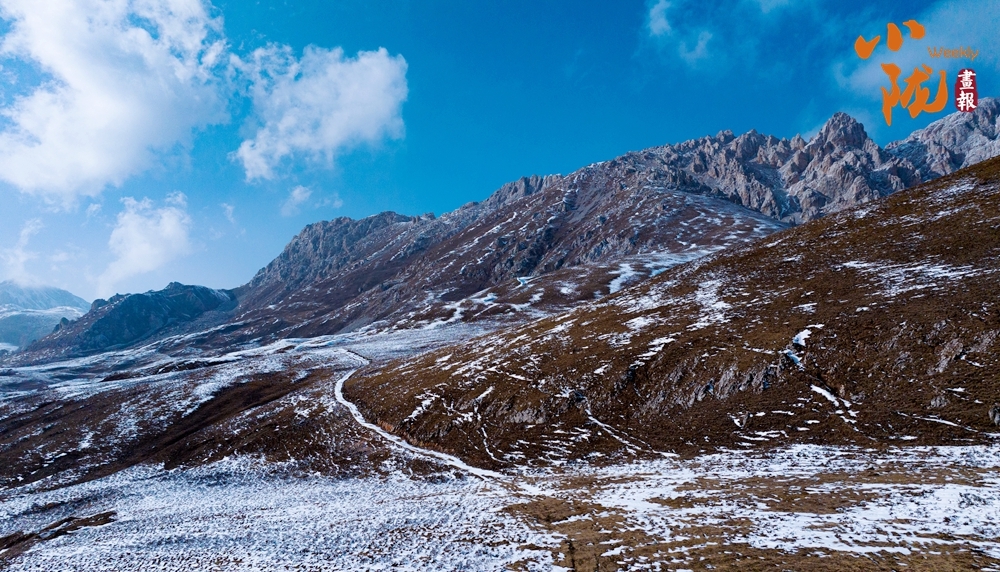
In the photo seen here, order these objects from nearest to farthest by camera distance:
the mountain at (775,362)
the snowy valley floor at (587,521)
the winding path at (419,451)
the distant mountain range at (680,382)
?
the snowy valley floor at (587,521)
the mountain at (775,362)
the distant mountain range at (680,382)
the winding path at (419,451)

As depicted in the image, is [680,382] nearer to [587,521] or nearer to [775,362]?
[775,362]

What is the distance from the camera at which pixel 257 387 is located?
71.5m

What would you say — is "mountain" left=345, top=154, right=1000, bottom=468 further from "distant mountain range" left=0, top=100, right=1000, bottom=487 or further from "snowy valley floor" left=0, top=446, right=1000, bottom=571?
"snowy valley floor" left=0, top=446, right=1000, bottom=571

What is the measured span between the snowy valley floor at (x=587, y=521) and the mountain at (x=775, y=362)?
3.79 meters

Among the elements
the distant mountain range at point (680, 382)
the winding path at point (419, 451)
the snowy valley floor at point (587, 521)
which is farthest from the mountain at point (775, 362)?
the snowy valley floor at point (587, 521)

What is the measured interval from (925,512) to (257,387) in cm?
8001

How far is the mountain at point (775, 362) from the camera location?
91.7 feet

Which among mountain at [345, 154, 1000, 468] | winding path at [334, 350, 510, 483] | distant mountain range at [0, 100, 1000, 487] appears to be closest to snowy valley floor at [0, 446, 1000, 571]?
winding path at [334, 350, 510, 483]

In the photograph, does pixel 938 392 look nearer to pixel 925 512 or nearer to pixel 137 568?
pixel 925 512

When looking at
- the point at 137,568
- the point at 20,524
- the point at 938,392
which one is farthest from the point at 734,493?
the point at 20,524

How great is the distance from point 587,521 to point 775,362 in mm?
23118

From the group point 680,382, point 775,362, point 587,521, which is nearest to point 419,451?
point 587,521

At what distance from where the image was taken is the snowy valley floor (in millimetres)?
15539

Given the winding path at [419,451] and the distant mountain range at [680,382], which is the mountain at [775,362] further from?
the winding path at [419,451]
